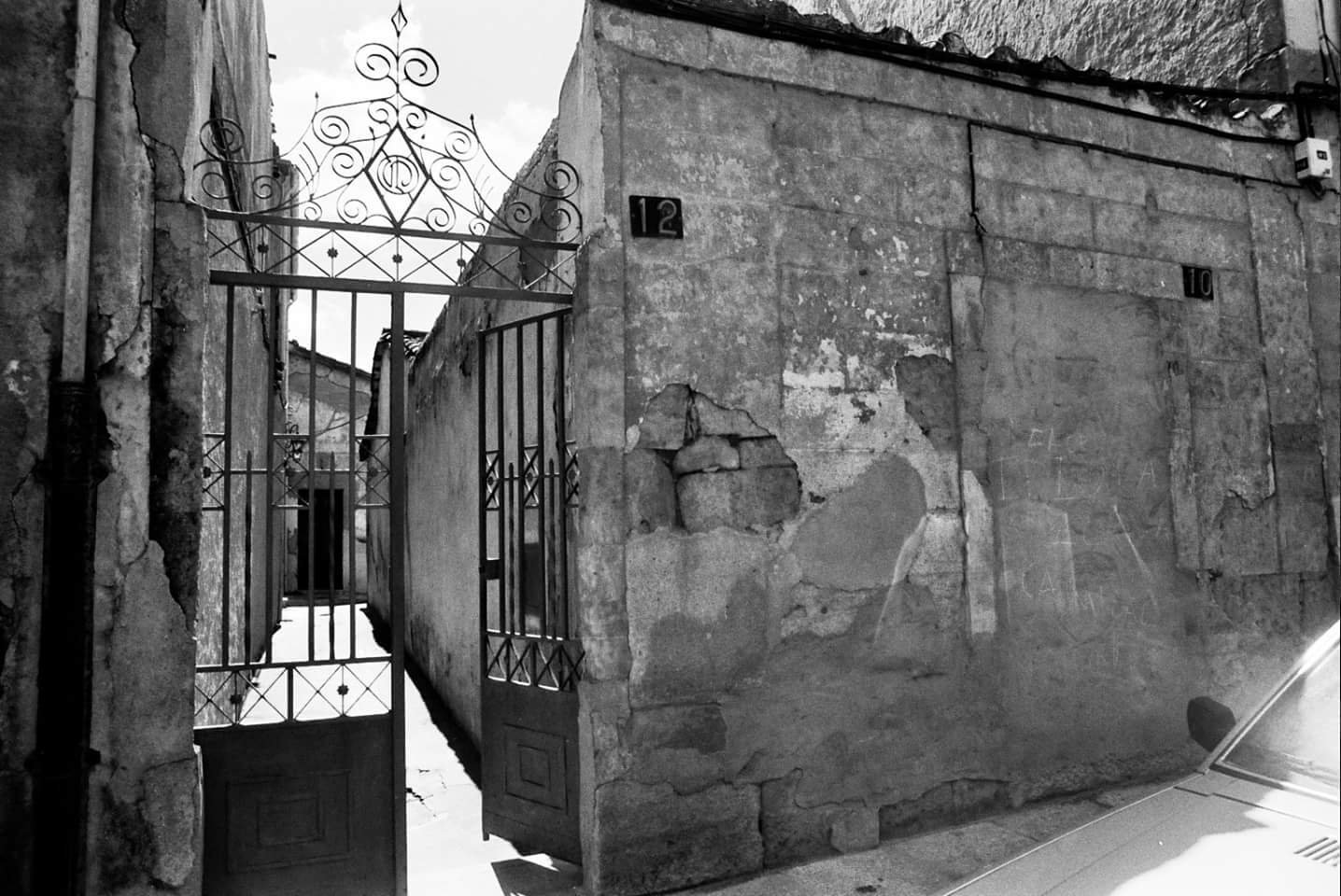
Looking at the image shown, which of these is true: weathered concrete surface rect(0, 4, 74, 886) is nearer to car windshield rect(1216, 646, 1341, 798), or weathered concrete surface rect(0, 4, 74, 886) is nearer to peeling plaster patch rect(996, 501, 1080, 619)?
car windshield rect(1216, 646, 1341, 798)

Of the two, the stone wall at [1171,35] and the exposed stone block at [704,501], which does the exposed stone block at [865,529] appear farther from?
the stone wall at [1171,35]

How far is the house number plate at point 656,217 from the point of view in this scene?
4184 millimetres

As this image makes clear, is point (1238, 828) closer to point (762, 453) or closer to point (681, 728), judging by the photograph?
point (681, 728)

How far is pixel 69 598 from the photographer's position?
331cm

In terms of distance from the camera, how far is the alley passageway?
4020 mm

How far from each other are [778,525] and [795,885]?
1.59 meters

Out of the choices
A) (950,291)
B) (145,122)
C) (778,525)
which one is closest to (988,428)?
(950,291)

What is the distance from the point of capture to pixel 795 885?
13.1ft

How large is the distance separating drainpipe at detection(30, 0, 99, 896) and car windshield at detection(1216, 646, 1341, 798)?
372 centimetres

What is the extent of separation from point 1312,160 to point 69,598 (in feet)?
24.2

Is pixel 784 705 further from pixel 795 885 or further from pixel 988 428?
pixel 988 428

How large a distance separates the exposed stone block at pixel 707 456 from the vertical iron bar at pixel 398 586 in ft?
4.01

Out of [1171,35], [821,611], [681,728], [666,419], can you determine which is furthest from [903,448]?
[1171,35]

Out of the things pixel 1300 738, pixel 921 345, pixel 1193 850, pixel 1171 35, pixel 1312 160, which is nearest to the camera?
pixel 1193 850
